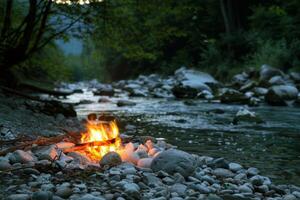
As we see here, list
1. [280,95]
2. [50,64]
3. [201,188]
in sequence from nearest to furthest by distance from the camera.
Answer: [201,188]
[50,64]
[280,95]

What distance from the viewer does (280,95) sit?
16.0 meters

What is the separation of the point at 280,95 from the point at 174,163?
36.9ft

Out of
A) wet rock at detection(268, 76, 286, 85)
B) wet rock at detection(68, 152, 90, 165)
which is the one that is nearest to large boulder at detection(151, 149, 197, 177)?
wet rock at detection(68, 152, 90, 165)

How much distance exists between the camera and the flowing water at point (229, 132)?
693cm

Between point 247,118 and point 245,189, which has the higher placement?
point 247,118

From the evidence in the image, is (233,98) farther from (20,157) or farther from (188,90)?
(20,157)

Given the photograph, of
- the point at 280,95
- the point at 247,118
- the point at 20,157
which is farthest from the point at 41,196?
the point at 280,95

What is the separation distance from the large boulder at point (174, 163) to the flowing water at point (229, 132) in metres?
1.06

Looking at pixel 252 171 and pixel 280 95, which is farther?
pixel 280 95

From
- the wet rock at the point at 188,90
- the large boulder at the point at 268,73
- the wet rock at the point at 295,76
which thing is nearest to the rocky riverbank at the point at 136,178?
the wet rock at the point at 188,90

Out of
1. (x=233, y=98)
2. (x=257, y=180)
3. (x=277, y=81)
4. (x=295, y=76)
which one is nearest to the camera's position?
(x=257, y=180)

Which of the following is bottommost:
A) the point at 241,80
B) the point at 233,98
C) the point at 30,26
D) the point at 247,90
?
the point at 233,98

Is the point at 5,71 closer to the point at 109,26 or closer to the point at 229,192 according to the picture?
the point at 109,26

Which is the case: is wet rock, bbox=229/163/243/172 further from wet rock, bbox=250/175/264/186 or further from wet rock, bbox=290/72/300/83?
wet rock, bbox=290/72/300/83
